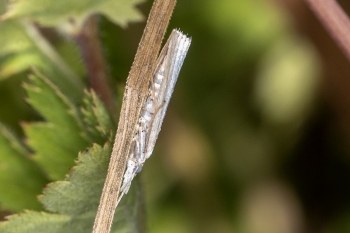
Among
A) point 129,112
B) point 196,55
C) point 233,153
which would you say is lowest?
point 129,112

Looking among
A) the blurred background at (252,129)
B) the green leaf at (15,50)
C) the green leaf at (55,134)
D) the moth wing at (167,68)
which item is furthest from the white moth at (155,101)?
the blurred background at (252,129)

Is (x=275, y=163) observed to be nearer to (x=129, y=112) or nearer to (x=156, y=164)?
(x=156, y=164)

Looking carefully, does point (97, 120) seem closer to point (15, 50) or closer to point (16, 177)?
point (16, 177)

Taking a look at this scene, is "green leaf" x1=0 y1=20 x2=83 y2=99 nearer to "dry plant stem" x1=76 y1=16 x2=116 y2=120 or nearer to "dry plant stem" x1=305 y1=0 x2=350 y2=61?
"dry plant stem" x1=76 y1=16 x2=116 y2=120

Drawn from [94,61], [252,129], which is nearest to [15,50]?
[94,61]

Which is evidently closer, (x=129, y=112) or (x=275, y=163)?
(x=129, y=112)

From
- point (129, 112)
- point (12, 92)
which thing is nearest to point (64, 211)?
point (129, 112)
